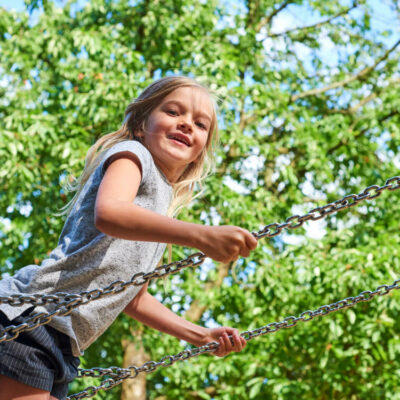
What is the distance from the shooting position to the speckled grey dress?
157 centimetres

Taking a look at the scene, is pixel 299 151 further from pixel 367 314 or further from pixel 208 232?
pixel 208 232

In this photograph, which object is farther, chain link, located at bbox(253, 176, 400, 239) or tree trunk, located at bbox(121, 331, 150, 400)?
tree trunk, located at bbox(121, 331, 150, 400)

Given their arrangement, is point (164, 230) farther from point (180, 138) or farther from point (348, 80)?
point (348, 80)

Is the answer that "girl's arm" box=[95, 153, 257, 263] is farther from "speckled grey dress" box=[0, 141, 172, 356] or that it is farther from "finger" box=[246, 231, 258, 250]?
"speckled grey dress" box=[0, 141, 172, 356]

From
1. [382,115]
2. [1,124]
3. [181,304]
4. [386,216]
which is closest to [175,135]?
[1,124]

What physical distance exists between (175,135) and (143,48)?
169 inches

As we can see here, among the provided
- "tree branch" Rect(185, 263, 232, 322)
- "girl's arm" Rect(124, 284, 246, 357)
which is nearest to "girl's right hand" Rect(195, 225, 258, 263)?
"girl's arm" Rect(124, 284, 246, 357)

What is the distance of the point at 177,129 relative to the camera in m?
1.76

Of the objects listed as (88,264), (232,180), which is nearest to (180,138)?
(88,264)

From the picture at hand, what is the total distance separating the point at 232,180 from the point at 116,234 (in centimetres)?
472

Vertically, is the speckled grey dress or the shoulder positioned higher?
the shoulder

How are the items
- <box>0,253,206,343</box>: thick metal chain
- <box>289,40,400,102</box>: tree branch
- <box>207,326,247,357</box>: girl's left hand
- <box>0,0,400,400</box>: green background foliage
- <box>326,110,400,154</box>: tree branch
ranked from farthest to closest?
<box>289,40,400,102</box>: tree branch < <box>326,110,400,154</box>: tree branch < <box>0,0,400,400</box>: green background foliage < <box>207,326,247,357</box>: girl's left hand < <box>0,253,206,343</box>: thick metal chain

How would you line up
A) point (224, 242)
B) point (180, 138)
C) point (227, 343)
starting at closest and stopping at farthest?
1. point (224, 242)
2. point (180, 138)
3. point (227, 343)

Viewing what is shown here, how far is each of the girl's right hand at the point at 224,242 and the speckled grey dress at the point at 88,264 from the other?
293 mm
